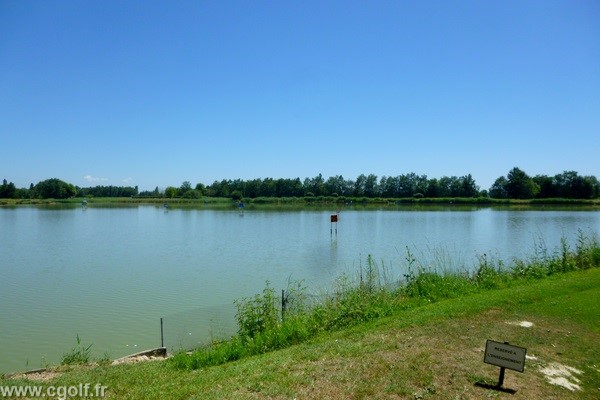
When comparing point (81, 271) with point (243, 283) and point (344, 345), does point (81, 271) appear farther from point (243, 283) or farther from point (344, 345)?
point (344, 345)

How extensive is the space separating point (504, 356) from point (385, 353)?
1572mm

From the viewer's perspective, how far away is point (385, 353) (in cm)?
577

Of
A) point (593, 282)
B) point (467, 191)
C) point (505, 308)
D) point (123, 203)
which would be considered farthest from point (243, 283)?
point (123, 203)

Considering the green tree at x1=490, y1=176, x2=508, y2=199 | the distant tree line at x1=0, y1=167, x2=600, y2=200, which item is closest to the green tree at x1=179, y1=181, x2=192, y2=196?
the distant tree line at x1=0, y1=167, x2=600, y2=200

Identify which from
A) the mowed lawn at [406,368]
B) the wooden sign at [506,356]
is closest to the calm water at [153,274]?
the mowed lawn at [406,368]

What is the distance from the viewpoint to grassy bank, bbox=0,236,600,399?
479 centimetres

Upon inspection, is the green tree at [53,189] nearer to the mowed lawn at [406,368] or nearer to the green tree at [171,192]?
the green tree at [171,192]

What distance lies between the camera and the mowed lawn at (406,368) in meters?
4.70

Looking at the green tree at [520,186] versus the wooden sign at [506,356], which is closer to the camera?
the wooden sign at [506,356]

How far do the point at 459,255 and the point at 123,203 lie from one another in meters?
115

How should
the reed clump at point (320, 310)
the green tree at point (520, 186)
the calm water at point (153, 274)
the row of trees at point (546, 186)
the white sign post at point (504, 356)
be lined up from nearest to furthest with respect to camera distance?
the white sign post at point (504, 356)
the reed clump at point (320, 310)
the calm water at point (153, 274)
the row of trees at point (546, 186)
the green tree at point (520, 186)

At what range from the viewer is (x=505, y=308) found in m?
8.31

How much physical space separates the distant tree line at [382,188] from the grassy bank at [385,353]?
9459 cm

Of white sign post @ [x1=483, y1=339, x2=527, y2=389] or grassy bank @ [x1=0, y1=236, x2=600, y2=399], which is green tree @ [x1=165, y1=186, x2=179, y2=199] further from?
white sign post @ [x1=483, y1=339, x2=527, y2=389]
